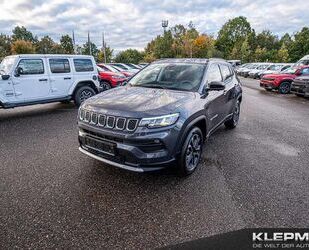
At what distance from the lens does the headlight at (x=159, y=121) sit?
3.23 m

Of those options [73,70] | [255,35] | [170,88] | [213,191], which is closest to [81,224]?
[213,191]

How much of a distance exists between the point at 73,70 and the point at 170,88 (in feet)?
19.1

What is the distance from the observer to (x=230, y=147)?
209 inches

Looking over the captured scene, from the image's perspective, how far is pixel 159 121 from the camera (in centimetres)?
328

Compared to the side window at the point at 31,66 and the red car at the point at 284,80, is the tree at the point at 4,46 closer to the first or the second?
the side window at the point at 31,66

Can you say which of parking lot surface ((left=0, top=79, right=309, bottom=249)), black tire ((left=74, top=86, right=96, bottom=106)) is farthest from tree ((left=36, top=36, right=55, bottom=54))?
parking lot surface ((left=0, top=79, right=309, bottom=249))

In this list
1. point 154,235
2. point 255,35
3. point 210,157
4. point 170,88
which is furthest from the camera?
point 255,35

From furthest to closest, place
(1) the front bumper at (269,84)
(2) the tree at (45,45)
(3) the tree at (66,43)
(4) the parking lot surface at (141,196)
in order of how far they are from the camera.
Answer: (3) the tree at (66,43) < (2) the tree at (45,45) < (1) the front bumper at (269,84) < (4) the parking lot surface at (141,196)

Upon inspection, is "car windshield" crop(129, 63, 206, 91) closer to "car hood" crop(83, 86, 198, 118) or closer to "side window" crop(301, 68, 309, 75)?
"car hood" crop(83, 86, 198, 118)

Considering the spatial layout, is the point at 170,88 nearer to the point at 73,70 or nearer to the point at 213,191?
the point at 213,191

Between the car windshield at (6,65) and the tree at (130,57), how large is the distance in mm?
53446

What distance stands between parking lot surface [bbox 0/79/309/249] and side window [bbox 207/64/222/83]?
1.44 m

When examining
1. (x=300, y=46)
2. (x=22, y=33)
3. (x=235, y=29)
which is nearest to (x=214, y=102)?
(x=300, y=46)

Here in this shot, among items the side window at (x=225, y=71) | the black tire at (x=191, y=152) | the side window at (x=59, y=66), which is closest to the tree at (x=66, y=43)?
the side window at (x=59, y=66)
